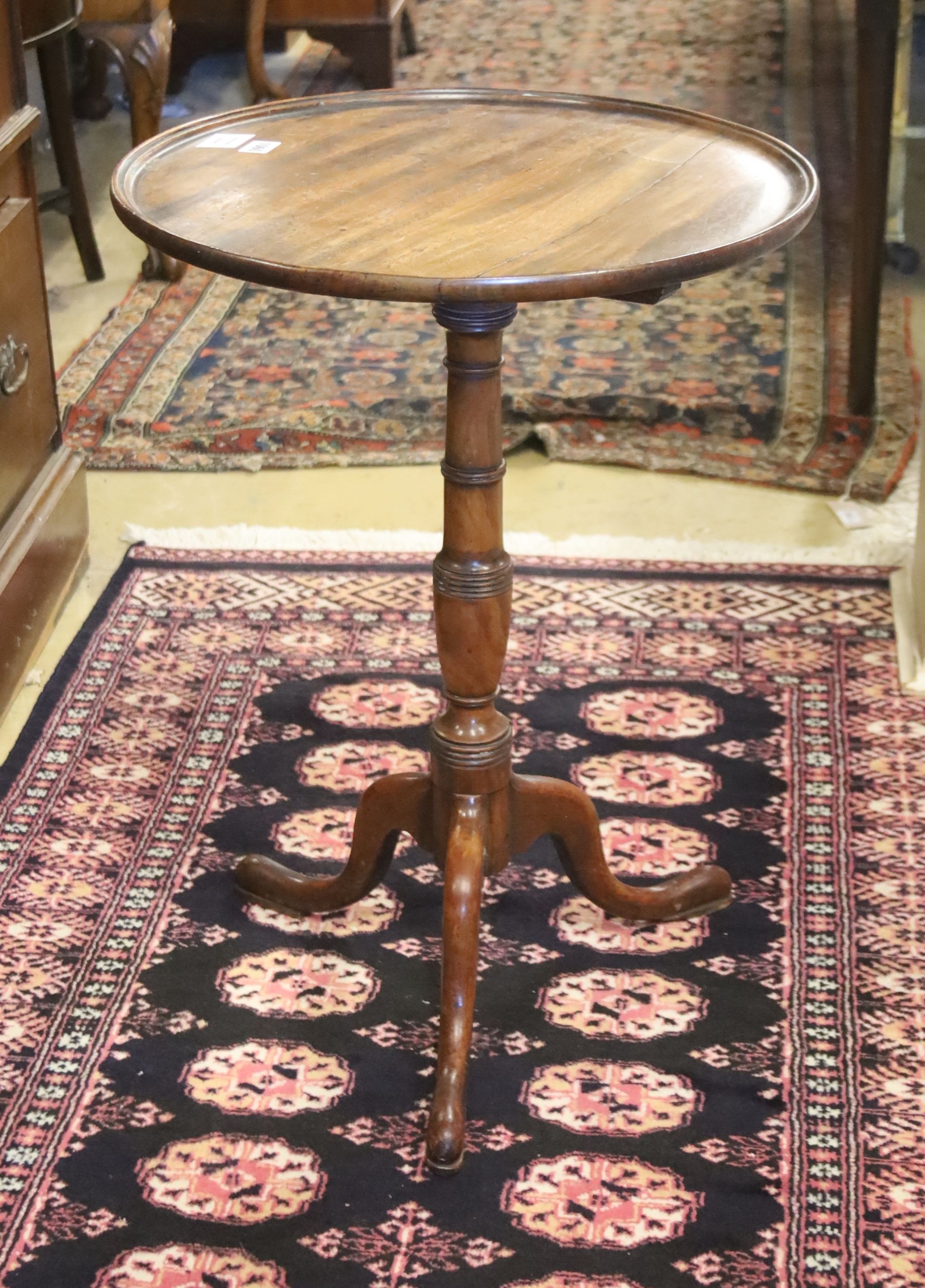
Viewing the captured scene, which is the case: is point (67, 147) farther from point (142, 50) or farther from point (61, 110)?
point (142, 50)

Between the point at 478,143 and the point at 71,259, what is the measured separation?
2669 millimetres

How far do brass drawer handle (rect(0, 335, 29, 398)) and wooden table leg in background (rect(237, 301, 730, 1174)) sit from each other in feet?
2.78

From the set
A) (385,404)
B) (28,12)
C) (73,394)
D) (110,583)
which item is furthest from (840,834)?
(28,12)

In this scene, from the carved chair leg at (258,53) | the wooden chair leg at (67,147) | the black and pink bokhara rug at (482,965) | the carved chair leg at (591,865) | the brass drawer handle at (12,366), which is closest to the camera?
the black and pink bokhara rug at (482,965)

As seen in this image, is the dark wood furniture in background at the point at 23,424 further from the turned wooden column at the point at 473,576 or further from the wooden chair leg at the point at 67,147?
the wooden chair leg at the point at 67,147

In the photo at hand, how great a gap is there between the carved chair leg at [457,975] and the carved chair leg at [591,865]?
83mm

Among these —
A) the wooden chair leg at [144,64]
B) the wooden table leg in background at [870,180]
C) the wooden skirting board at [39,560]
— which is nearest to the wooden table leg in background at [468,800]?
the wooden skirting board at [39,560]

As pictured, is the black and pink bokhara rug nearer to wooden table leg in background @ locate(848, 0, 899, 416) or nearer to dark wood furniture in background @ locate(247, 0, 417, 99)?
wooden table leg in background @ locate(848, 0, 899, 416)

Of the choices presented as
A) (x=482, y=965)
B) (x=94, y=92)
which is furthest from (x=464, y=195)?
(x=94, y=92)

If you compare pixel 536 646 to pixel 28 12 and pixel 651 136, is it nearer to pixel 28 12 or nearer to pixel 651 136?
pixel 651 136

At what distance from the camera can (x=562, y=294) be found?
1.36 m

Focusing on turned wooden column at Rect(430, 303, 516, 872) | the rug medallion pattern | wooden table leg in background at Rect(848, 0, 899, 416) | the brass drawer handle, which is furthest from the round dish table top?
the rug medallion pattern

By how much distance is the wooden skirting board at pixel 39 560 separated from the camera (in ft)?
7.80

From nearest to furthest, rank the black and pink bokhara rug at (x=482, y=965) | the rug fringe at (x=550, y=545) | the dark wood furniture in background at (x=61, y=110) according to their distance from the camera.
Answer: the black and pink bokhara rug at (x=482, y=965) < the rug fringe at (x=550, y=545) < the dark wood furniture in background at (x=61, y=110)
